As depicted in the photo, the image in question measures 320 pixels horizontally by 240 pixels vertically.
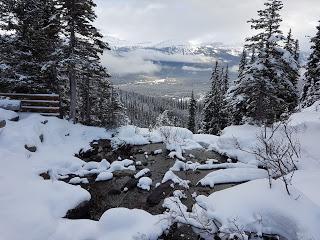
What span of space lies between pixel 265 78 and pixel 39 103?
14767 mm

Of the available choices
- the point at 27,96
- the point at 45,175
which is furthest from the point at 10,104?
the point at 45,175

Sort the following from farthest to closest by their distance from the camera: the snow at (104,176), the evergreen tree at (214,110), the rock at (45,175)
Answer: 1. the evergreen tree at (214,110)
2. the snow at (104,176)
3. the rock at (45,175)

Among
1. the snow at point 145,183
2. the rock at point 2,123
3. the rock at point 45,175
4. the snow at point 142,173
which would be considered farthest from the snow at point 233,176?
the rock at point 2,123

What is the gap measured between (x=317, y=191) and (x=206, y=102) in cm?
3170

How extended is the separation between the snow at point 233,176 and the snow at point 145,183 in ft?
7.41

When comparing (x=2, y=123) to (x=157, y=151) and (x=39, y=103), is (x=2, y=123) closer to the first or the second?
(x=39, y=103)

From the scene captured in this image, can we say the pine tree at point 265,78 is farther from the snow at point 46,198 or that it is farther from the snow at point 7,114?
the snow at point 7,114

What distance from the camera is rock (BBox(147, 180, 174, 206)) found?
40.2ft

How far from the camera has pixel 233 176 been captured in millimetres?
13922

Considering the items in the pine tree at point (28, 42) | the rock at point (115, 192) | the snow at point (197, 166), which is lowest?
the rock at point (115, 192)

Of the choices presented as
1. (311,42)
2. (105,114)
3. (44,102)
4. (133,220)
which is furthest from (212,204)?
(105,114)

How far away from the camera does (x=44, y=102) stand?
19328 millimetres

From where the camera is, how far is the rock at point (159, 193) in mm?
12266

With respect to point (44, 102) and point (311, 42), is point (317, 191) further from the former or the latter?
point (311, 42)
